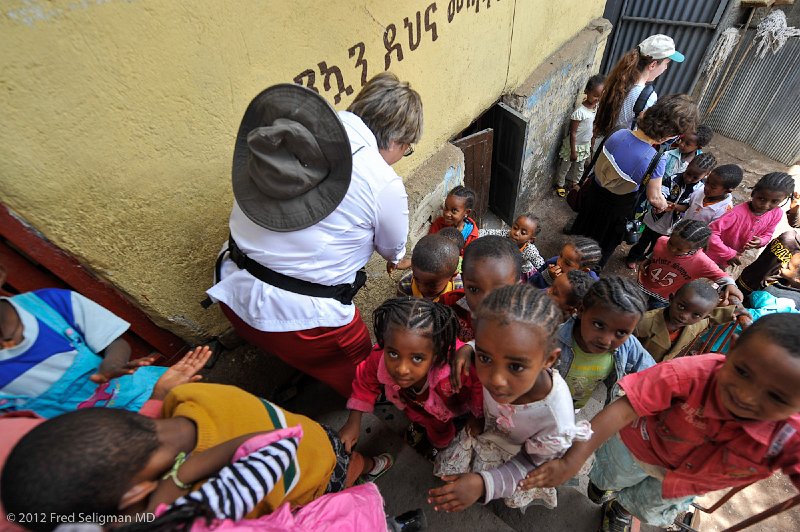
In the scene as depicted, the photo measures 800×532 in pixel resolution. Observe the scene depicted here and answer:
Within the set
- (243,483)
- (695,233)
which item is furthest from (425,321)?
(695,233)

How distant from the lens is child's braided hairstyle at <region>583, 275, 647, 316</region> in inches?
69.2

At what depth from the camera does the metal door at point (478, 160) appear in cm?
383

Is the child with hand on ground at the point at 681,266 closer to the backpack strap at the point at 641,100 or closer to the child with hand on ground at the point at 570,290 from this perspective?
the child with hand on ground at the point at 570,290

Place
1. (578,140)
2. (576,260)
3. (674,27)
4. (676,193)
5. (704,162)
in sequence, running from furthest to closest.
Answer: (674,27) → (578,140) → (676,193) → (704,162) → (576,260)

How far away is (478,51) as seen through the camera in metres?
3.35

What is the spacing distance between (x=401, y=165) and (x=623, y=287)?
1817mm

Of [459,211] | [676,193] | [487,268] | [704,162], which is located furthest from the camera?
[676,193]

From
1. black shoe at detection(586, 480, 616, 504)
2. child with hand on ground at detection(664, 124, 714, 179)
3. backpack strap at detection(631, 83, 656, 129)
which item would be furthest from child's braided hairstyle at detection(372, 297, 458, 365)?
backpack strap at detection(631, 83, 656, 129)

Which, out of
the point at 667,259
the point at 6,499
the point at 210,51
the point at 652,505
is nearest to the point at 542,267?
the point at 667,259

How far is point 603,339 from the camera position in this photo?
1829 millimetres

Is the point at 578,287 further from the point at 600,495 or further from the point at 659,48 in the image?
the point at 659,48

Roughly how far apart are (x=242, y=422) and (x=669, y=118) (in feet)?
11.2

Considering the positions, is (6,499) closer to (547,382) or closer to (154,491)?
(154,491)

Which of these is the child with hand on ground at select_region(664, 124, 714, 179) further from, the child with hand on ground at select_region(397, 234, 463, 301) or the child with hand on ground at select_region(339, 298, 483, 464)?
the child with hand on ground at select_region(339, 298, 483, 464)
